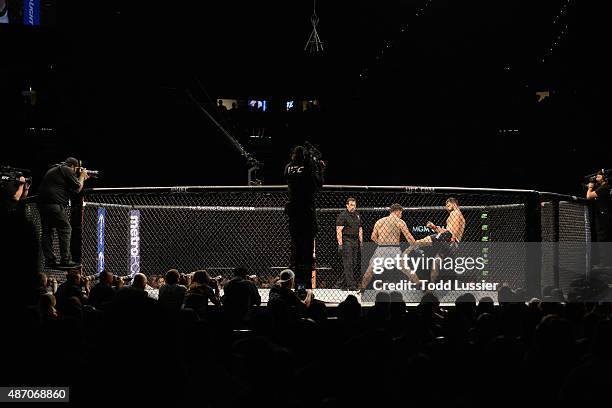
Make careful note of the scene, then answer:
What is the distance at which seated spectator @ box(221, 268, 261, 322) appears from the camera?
5.63 m

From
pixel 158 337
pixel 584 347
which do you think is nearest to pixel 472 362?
pixel 584 347

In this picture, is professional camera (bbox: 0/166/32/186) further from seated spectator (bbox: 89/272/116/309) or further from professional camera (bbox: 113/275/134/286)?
seated spectator (bbox: 89/272/116/309)

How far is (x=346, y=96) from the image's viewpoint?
18953 mm

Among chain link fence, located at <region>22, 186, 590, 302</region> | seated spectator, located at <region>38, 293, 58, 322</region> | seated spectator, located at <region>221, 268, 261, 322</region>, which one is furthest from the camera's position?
chain link fence, located at <region>22, 186, 590, 302</region>

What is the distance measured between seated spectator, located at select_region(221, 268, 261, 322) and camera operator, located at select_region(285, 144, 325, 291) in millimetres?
540

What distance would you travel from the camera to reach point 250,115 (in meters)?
19.2

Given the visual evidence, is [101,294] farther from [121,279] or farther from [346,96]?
[346,96]

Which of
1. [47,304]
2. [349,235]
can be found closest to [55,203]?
[47,304]

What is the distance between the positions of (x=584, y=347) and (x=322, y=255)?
6237 mm

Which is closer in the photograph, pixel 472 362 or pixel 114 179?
pixel 472 362

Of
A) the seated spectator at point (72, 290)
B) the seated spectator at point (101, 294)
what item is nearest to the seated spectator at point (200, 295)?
the seated spectator at point (101, 294)

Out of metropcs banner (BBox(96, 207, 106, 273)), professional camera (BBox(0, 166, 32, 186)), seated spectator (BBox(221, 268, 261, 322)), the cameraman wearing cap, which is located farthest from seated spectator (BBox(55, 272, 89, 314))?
professional camera (BBox(0, 166, 32, 186))

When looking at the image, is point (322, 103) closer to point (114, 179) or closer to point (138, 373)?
point (114, 179)

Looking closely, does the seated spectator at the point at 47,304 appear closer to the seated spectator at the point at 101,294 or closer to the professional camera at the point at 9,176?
the seated spectator at the point at 101,294
